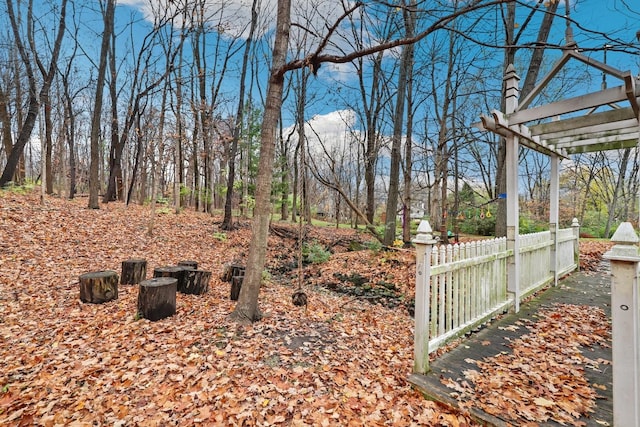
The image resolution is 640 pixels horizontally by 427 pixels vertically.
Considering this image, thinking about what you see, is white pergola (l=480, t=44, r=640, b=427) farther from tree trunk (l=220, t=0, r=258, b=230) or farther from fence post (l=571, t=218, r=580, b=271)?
tree trunk (l=220, t=0, r=258, b=230)

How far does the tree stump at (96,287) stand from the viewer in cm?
425

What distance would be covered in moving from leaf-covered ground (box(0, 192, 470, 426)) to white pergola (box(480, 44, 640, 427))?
1194mm

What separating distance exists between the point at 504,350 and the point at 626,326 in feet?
5.96

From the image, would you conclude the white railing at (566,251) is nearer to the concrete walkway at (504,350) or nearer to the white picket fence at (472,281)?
the concrete walkway at (504,350)

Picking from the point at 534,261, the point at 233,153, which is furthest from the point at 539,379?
the point at 233,153

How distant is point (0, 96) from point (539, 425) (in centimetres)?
1579

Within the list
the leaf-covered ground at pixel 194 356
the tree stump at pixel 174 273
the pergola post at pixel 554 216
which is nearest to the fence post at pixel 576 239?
the pergola post at pixel 554 216

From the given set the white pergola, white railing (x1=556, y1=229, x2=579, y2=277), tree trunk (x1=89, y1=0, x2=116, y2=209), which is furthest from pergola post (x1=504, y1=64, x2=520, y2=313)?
tree trunk (x1=89, y1=0, x2=116, y2=209)

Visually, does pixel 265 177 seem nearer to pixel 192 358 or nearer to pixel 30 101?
pixel 192 358

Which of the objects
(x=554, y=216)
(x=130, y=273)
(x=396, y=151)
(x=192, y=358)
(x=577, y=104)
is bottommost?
(x=192, y=358)

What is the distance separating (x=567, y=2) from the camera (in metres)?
3.54

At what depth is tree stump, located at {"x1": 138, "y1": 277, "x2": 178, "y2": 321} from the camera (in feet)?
12.7

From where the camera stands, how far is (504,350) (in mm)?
3322

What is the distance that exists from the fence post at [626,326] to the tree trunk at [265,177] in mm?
3310
